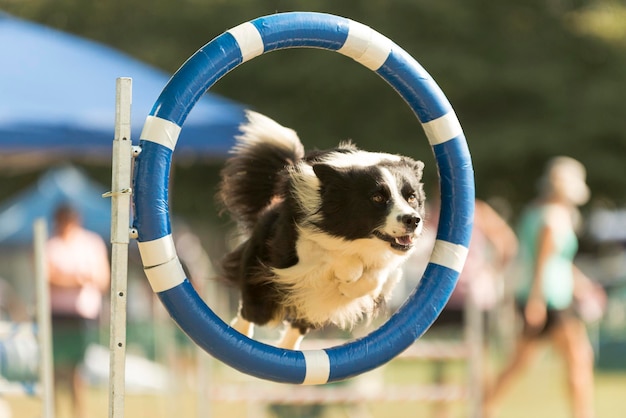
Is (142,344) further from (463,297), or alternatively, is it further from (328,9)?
(328,9)

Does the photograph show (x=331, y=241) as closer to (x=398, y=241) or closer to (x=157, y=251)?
(x=398, y=241)

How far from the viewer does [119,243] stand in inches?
144

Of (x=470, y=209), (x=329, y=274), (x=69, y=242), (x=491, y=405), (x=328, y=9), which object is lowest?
(x=491, y=405)

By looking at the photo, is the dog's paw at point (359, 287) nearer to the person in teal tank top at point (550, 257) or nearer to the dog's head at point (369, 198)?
the dog's head at point (369, 198)

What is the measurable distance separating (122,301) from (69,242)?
4545 millimetres

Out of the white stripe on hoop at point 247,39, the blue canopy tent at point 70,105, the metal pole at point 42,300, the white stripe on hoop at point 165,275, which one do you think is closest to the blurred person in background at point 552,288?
the blue canopy tent at point 70,105

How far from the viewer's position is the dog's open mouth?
380 centimetres

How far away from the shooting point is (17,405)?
33.7 feet

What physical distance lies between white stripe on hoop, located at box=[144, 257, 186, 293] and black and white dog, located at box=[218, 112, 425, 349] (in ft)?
1.66

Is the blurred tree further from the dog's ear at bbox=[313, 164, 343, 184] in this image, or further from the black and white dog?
the dog's ear at bbox=[313, 164, 343, 184]

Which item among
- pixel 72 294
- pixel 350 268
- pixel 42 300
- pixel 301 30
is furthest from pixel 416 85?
pixel 72 294

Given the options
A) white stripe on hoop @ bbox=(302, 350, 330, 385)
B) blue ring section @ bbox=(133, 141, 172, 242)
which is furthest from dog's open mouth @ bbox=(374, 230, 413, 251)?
blue ring section @ bbox=(133, 141, 172, 242)

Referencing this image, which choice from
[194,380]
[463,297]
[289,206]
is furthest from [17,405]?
[289,206]

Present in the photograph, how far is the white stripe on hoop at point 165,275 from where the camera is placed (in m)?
3.68
